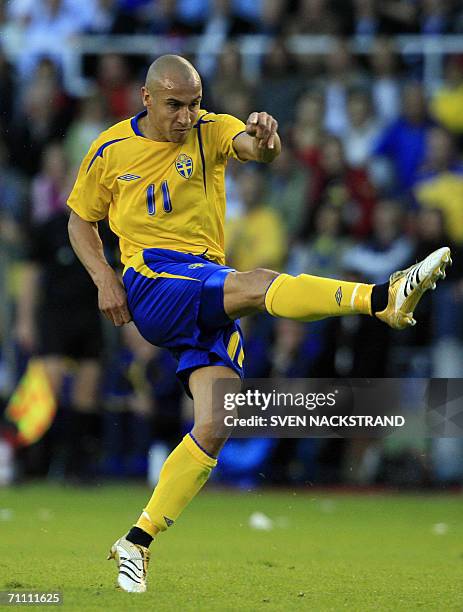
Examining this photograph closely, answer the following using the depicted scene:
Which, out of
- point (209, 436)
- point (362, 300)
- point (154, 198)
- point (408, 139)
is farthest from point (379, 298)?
point (408, 139)

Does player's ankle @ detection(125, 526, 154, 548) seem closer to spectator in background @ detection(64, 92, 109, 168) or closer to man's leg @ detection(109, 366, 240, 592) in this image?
man's leg @ detection(109, 366, 240, 592)

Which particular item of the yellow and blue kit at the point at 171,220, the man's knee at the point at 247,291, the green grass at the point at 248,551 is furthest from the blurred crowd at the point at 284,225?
the man's knee at the point at 247,291

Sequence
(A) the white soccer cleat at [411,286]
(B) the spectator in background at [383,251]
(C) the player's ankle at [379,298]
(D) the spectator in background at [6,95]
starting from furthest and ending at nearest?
(D) the spectator in background at [6,95]
(B) the spectator in background at [383,251]
(C) the player's ankle at [379,298]
(A) the white soccer cleat at [411,286]

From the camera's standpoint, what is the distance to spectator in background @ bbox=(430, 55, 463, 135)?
14.0m

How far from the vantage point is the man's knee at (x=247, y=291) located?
6.64 meters

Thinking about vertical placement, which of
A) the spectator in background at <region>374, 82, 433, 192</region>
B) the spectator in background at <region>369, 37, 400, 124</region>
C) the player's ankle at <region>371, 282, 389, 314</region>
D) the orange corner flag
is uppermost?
the spectator in background at <region>369, 37, 400, 124</region>

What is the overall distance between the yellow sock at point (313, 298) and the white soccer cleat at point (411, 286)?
0.16m

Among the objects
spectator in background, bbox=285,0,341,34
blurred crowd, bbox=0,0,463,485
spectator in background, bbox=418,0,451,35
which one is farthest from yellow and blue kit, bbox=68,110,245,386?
spectator in background, bbox=418,0,451,35

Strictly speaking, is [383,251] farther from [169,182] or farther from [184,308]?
[184,308]

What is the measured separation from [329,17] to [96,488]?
5736 millimetres

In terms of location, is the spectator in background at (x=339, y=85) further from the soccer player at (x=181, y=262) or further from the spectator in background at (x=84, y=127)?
the soccer player at (x=181, y=262)

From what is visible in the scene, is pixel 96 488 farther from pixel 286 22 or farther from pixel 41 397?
pixel 286 22

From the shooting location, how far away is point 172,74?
6.90 m

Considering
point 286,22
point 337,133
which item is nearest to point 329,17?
point 286,22
